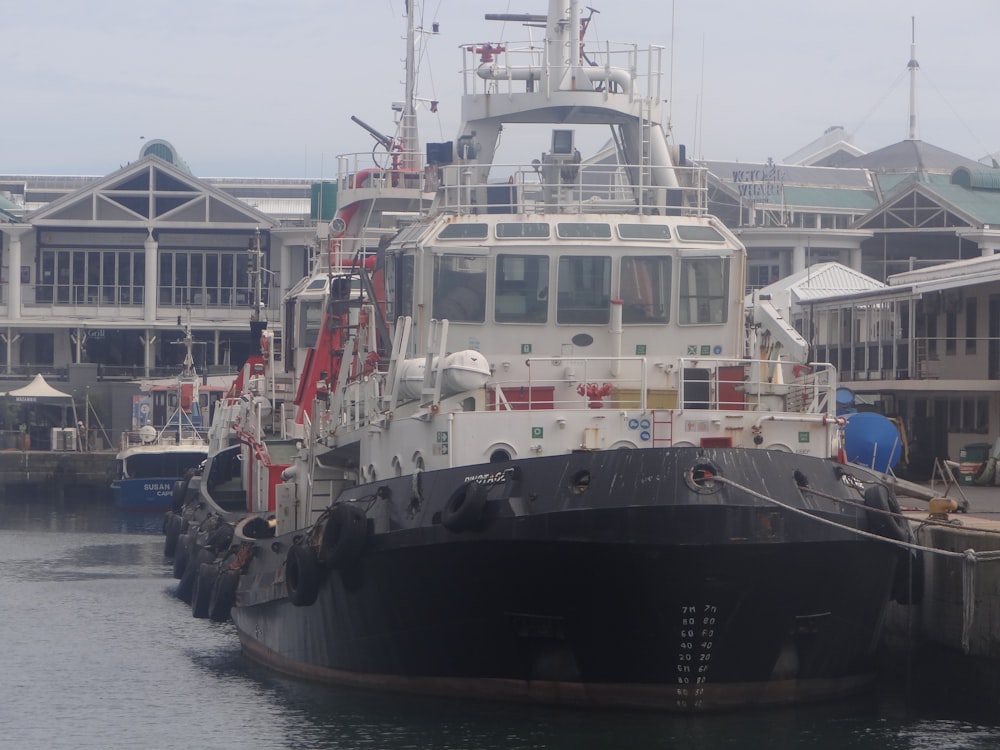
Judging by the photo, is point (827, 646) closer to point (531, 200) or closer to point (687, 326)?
point (687, 326)

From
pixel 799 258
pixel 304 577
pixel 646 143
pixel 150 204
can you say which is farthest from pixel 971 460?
pixel 150 204

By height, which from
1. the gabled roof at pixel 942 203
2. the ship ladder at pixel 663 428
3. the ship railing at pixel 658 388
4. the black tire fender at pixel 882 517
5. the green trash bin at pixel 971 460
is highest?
the gabled roof at pixel 942 203

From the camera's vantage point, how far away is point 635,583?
14.2 meters

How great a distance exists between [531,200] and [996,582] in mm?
7043

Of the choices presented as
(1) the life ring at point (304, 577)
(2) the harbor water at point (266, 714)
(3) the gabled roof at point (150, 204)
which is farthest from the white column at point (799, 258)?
(1) the life ring at point (304, 577)

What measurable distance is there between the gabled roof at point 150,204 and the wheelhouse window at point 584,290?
160 feet

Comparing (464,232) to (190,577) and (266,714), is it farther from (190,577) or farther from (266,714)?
(190,577)

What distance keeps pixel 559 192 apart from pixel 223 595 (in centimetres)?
1036

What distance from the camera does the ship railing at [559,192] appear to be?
1759 centimetres

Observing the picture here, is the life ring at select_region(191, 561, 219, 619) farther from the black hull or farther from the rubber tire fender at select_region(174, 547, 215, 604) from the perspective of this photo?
the black hull

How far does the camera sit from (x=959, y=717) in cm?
1648

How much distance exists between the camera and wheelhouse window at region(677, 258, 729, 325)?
17141mm

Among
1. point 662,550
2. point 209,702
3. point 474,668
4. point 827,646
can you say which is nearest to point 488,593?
point 474,668

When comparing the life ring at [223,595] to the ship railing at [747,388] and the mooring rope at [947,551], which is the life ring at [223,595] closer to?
the ship railing at [747,388]
